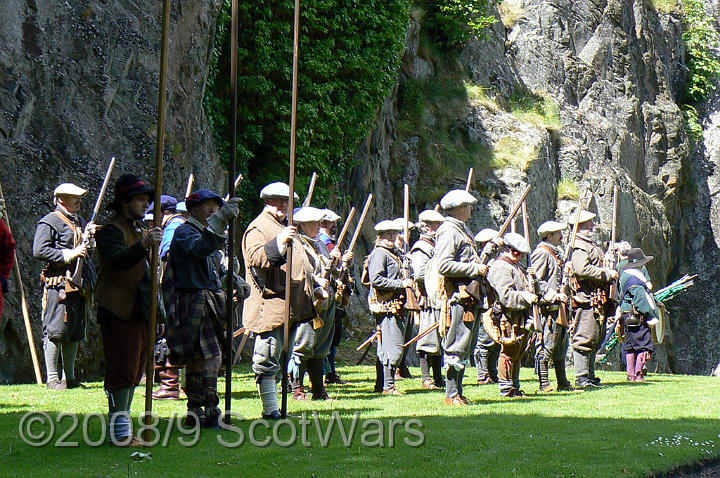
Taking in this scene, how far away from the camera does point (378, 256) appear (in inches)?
503

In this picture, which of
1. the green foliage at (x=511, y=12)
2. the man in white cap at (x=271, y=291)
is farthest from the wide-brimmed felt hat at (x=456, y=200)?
the green foliage at (x=511, y=12)

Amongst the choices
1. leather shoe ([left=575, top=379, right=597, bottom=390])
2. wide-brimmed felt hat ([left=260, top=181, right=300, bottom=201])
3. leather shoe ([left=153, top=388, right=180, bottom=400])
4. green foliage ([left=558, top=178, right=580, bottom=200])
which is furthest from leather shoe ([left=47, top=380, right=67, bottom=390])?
green foliage ([left=558, top=178, right=580, bottom=200])

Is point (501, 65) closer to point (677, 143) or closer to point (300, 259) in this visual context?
point (677, 143)

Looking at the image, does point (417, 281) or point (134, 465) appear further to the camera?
point (417, 281)

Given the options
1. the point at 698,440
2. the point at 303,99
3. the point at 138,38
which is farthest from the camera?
the point at 303,99

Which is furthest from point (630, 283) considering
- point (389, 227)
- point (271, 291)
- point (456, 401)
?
point (271, 291)

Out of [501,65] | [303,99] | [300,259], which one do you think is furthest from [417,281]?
[501,65]

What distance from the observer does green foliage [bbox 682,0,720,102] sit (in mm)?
39781

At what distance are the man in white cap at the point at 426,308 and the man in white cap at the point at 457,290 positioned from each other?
207 cm

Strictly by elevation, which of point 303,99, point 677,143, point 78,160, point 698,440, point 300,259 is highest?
point 677,143

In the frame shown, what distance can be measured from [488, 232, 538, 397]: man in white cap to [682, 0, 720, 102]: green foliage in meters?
31.7

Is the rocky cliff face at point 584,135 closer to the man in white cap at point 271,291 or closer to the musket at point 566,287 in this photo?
the musket at point 566,287

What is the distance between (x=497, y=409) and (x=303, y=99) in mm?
10697

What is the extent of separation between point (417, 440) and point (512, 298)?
362cm
